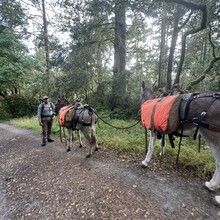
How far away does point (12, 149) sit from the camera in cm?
753

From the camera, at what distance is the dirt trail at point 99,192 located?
2916 millimetres

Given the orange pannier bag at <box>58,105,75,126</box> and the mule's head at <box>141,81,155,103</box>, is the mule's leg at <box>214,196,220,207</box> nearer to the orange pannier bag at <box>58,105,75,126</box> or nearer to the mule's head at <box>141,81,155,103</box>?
the mule's head at <box>141,81,155,103</box>

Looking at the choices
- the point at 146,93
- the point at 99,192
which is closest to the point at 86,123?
the point at 146,93

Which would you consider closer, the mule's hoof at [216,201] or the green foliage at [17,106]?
the mule's hoof at [216,201]

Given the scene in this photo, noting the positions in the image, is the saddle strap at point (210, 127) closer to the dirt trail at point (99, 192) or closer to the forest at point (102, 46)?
the dirt trail at point (99, 192)

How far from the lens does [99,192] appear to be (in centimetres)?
354

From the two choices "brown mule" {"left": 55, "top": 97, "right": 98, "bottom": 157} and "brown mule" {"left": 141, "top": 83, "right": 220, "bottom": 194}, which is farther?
"brown mule" {"left": 55, "top": 97, "right": 98, "bottom": 157}

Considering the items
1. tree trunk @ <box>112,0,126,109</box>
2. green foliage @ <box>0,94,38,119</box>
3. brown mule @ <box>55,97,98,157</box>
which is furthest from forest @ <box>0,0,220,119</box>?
brown mule @ <box>55,97,98,157</box>

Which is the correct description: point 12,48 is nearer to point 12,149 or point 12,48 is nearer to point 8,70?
point 8,70

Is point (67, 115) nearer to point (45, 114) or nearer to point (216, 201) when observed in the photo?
point (45, 114)

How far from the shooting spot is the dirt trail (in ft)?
9.57

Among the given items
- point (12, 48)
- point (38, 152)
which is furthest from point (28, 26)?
point (38, 152)

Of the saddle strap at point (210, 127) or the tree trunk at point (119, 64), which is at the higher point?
the tree trunk at point (119, 64)

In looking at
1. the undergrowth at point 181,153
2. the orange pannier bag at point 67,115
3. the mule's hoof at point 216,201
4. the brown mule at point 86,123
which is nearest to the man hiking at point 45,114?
the orange pannier bag at point 67,115
